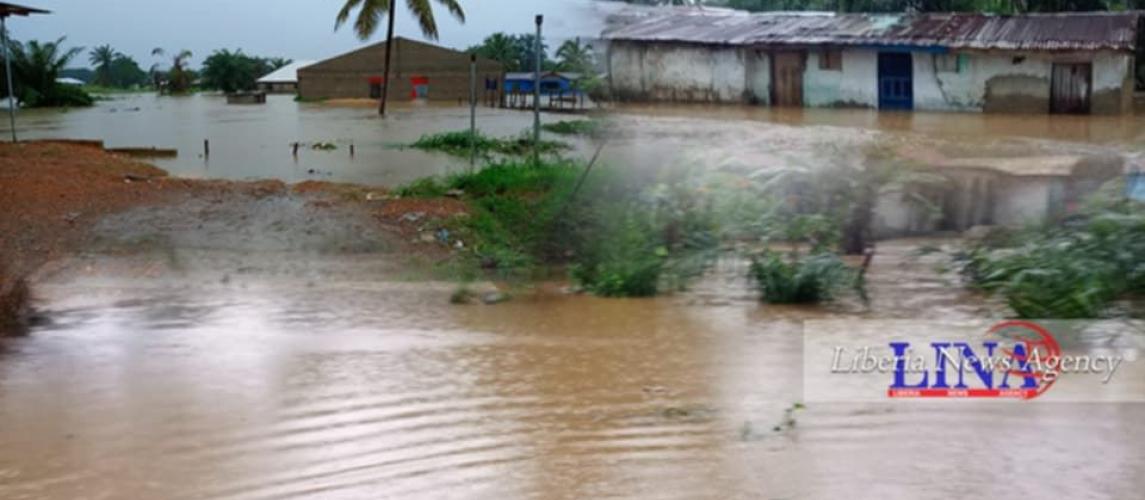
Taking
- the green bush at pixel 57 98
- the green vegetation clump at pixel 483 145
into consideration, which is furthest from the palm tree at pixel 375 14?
the green bush at pixel 57 98

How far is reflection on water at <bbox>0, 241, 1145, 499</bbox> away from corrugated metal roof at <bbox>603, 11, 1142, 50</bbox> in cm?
517

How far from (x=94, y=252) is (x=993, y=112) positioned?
384 inches

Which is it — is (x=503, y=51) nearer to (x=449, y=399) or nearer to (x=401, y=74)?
(x=401, y=74)

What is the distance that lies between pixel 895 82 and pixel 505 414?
30.2 ft

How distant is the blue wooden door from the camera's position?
13.3 meters

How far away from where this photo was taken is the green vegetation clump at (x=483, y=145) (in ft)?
57.2

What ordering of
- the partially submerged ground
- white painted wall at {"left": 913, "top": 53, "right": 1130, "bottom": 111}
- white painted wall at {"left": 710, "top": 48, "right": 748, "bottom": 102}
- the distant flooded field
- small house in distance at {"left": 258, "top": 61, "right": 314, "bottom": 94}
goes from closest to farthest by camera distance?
the partially submerged ground, the distant flooded field, white painted wall at {"left": 913, "top": 53, "right": 1130, "bottom": 111}, white painted wall at {"left": 710, "top": 48, "right": 748, "bottom": 102}, small house in distance at {"left": 258, "top": 61, "right": 314, "bottom": 94}

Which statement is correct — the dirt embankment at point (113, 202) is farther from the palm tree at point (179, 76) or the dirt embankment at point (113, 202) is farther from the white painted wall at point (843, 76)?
the palm tree at point (179, 76)

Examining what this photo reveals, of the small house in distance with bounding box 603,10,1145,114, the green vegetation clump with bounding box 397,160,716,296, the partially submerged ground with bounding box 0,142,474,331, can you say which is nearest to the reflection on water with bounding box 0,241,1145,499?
the green vegetation clump with bounding box 397,160,716,296

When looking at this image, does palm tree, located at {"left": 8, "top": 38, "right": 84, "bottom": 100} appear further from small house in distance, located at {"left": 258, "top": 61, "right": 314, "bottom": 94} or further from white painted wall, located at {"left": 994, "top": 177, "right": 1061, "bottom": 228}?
white painted wall, located at {"left": 994, "top": 177, "right": 1061, "bottom": 228}

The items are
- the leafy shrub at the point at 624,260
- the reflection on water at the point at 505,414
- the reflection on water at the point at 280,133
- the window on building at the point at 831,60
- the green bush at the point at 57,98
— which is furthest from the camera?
the green bush at the point at 57,98

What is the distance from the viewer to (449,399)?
6051mm

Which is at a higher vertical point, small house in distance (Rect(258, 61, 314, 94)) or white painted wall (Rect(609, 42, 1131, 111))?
small house in distance (Rect(258, 61, 314, 94))

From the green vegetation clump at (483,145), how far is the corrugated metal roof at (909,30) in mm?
3440
